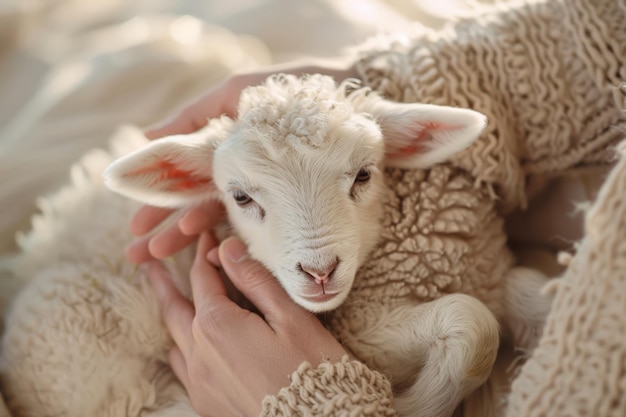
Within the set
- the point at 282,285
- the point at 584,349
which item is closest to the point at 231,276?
the point at 282,285

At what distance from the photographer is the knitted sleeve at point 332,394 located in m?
0.95

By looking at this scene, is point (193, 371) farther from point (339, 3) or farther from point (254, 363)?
point (339, 3)

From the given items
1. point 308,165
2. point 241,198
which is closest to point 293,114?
point 308,165

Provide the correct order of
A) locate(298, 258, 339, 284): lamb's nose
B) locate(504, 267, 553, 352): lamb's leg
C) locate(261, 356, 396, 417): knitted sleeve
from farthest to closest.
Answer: locate(504, 267, 553, 352): lamb's leg
locate(298, 258, 339, 284): lamb's nose
locate(261, 356, 396, 417): knitted sleeve

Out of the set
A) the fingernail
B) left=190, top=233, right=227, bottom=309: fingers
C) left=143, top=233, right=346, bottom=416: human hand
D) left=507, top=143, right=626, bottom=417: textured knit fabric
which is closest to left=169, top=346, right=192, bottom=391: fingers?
left=143, top=233, right=346, bottom=416: human hand

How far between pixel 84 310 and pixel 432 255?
821 mm

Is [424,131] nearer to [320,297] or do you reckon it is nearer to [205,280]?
[320,297]

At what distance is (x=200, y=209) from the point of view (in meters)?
1.41

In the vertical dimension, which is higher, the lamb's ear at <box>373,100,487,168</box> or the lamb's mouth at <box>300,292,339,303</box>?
the lamb's ear at <box>373,100,487,168</box>

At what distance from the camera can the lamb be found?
1.13 meters

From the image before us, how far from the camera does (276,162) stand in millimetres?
1150

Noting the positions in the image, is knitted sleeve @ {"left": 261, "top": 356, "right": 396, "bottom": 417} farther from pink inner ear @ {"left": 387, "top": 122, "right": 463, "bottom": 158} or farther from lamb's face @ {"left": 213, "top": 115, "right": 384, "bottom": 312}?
pink inner ear @ {"left": 387, "top": 122, "right": 463, "bottom": 158}

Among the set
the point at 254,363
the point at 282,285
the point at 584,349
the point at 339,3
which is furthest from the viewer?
the point at 339,3

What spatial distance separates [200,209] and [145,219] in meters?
0.14
